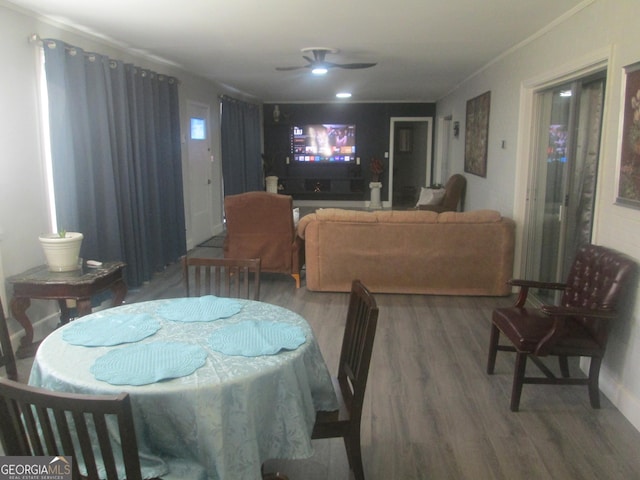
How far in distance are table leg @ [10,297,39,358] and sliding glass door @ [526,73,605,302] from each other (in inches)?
156

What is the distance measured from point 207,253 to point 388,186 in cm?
566

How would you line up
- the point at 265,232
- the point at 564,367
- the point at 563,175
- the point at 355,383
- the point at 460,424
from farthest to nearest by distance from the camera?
1. the point at 265,232
2. the point at 563,175
3. the point at 564,367
4. the point at 460,424
5. the point at 355,383

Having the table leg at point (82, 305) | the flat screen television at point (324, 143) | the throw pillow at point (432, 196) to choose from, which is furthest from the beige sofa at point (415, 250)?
the flat screen television at point (324, 143)

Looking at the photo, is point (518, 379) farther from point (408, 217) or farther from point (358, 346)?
point (408, 217)

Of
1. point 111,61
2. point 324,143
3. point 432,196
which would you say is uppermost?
point 111,61

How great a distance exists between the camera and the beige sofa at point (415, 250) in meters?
4.61

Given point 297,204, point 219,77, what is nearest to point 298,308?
point 219,77

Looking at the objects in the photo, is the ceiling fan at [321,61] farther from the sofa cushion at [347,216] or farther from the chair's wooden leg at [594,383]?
the chair's wooden leg at [594,383]

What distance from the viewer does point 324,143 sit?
36.2 ft

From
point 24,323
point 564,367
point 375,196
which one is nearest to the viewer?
point 564,367

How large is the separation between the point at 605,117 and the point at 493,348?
1.55m

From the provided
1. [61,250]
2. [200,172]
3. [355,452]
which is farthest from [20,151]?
[200,172]

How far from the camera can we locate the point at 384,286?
15.9ft

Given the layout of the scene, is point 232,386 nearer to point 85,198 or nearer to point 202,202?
point 85,198
